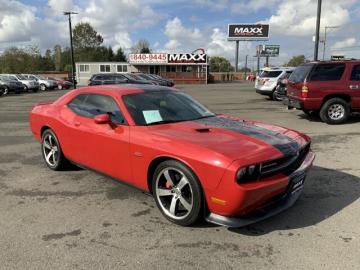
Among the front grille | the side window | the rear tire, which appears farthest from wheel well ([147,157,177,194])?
the side window

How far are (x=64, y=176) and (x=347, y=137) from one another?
6.56 meters

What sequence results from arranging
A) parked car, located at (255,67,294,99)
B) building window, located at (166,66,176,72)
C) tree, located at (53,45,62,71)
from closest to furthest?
parked car, located at (255,67,294,99) < building window, located at (166,66,176,72) < tree, located at (53,45,62,71)

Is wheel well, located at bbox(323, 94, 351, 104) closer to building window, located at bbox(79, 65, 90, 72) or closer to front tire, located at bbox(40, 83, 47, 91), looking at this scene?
front tire, located at bbox(40, 83, 47, 91)

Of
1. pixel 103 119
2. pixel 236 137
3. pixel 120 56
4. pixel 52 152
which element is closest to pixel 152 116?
pixel 103 119

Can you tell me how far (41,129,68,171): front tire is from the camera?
6.21m

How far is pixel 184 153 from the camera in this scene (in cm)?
403

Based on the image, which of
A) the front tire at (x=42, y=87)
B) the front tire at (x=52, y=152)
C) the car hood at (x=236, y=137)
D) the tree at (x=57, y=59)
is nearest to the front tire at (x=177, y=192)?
the car hood at (x=236, y=137)

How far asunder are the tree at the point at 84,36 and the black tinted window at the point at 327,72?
310ft

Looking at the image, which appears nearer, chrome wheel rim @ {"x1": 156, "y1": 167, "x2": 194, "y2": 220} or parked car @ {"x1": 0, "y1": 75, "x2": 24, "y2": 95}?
chrome wheel rim @ {"x1": 156, "y1": 167, "x2": 194, "y2": 220}

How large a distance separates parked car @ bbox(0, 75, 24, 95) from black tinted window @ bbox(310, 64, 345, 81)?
25648 millimetres

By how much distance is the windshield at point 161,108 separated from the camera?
494 centimetres

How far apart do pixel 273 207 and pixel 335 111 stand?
8.29 meters

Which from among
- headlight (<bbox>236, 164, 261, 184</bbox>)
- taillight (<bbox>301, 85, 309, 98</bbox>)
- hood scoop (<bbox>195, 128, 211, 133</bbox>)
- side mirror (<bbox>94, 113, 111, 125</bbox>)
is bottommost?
headlight (<bbox>236, 164, 261, 184</bbox>)

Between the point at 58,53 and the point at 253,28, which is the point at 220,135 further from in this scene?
the point at 58,53
